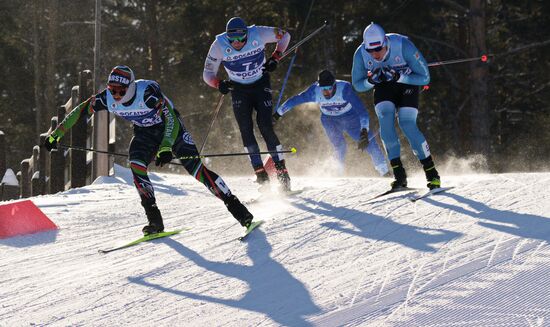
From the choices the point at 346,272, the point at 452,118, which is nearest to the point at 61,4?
the point at 452,118

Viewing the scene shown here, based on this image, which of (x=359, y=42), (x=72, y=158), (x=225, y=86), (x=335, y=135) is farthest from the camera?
(x=359, y=42)

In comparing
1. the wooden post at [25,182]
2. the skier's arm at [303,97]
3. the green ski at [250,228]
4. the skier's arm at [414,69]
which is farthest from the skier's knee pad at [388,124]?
the wooden post at [25,182]

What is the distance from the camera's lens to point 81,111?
7293 millimetres

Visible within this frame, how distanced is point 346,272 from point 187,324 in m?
1.20

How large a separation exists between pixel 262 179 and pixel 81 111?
2190mm

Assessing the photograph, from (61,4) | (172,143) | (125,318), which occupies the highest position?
(61,4)

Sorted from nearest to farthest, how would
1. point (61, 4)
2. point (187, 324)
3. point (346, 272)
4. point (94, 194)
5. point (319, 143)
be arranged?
1. point (187, 324)
2. point (346, 272)
3. point (94, 194)
4. point (319, 143)
5. point (61, 4)

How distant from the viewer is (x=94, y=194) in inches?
382

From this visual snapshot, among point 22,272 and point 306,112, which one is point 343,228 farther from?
point 306,112

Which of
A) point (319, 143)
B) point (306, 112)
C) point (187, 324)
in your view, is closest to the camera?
point (187, 324)

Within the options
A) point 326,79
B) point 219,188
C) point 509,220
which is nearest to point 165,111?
point 219,188

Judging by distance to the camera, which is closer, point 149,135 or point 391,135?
point 149,135

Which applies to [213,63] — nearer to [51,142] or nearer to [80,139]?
[51,142]

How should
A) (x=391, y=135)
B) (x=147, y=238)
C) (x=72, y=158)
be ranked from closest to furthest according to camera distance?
(x=147, y=238)
(x=391, y=135)
(x=72, y=158)
